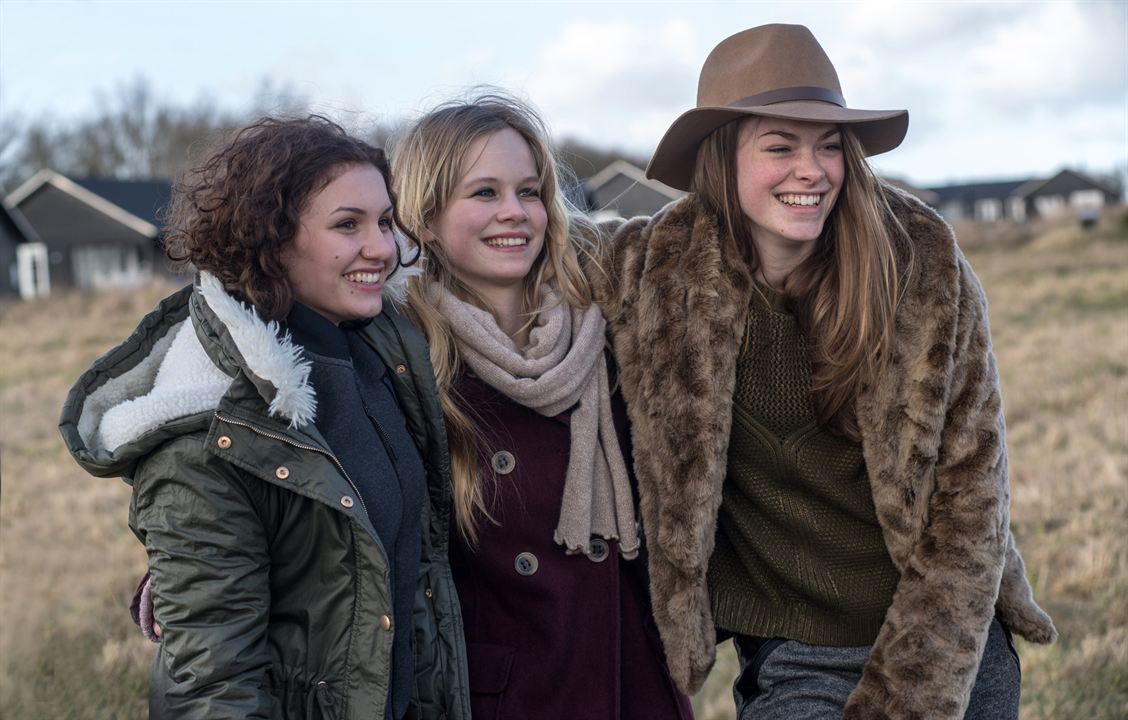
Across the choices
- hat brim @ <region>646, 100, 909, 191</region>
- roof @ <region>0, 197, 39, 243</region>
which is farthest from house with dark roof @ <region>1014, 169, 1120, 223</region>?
hat brim @ <region>646, 100, 909, 191</region>

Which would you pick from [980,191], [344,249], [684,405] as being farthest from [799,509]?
[980,191]

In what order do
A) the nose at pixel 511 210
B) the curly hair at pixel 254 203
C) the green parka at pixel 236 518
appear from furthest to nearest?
the nose at pixel 511 210 → the curly hair at pixel 254 203 → the green parka at pixel 236 518

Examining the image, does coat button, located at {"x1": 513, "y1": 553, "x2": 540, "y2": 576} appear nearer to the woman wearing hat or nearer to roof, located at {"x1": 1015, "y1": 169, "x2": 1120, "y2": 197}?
the woman wearing hat

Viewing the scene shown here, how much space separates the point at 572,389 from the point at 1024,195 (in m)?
89.7

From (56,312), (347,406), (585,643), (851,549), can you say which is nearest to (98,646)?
(585,643)

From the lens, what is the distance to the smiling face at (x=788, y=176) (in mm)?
3238

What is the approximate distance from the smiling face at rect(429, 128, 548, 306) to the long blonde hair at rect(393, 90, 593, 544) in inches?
1.1

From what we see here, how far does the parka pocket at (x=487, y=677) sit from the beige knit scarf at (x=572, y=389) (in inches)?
14.5

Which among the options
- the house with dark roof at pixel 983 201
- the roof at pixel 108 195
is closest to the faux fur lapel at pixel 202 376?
the roof at pixel 108 195

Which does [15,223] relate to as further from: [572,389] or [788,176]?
[788,176]

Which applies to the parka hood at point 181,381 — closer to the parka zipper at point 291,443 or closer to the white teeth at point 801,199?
the parka zipper at point 291,443

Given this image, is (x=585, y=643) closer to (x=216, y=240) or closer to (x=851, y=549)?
(x=851, y=549)

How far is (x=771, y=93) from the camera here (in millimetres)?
3291

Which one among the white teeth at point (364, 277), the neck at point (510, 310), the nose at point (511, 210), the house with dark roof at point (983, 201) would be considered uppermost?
the nose at point (511, 210)
